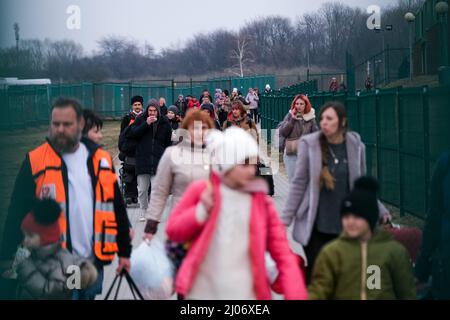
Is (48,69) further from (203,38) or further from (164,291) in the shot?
(203,38)

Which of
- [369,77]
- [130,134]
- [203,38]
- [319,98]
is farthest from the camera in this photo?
[203,38]

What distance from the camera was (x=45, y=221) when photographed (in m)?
5.67

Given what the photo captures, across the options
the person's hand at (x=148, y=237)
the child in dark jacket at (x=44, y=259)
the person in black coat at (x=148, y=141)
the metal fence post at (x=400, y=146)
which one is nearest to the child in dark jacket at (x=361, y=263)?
the person's hand at (x=148, y=237)

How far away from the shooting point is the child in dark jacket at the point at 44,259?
5656 mm

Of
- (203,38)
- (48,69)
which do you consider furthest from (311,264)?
(203,38)

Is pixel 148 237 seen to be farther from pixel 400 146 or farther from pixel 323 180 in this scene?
pixel 400 146

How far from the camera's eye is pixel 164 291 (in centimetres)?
571

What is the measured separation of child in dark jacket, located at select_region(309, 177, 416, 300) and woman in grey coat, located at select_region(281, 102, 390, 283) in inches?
35.3

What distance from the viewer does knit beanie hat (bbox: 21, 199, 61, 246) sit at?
565 centimetres

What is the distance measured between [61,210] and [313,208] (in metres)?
1.76

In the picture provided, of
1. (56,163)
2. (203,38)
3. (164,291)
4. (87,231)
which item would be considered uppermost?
(203,38)

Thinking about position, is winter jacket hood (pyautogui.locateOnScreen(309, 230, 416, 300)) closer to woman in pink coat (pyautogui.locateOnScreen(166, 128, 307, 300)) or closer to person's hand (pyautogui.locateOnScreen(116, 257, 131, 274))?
woman in pink coat (pyautogui.locateOnScreen(166, 128, 307, 300))

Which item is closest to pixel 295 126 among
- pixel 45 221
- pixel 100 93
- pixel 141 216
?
pixel 141 216

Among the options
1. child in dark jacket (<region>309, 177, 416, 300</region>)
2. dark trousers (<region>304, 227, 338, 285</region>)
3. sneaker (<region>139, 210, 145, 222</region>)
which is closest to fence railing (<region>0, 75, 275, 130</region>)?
sneaker (<region>139, 210, 145, 222</region>)
